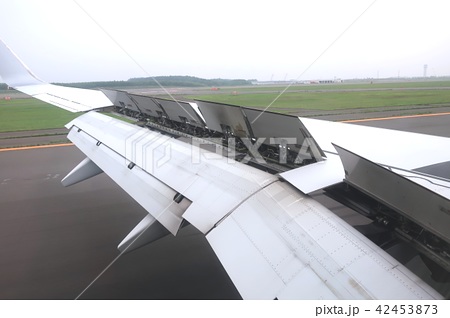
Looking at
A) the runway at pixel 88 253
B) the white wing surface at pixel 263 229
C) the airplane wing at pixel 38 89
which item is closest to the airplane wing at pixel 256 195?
the white wing surface at pixel 263 229

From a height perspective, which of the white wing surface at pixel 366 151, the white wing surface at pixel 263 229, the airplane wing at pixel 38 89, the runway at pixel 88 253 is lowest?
the runway at pixel 88 253

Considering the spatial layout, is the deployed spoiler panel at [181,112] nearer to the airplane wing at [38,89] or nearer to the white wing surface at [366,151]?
the white wing surface at [366,151]

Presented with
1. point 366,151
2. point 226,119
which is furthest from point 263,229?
point 366,151

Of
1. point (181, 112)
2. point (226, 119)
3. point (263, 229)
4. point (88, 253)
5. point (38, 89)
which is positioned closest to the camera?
point (263, 229)

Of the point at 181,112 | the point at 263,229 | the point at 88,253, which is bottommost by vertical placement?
the point at 88,253

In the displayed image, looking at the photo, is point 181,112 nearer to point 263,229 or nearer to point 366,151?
point 366,151
